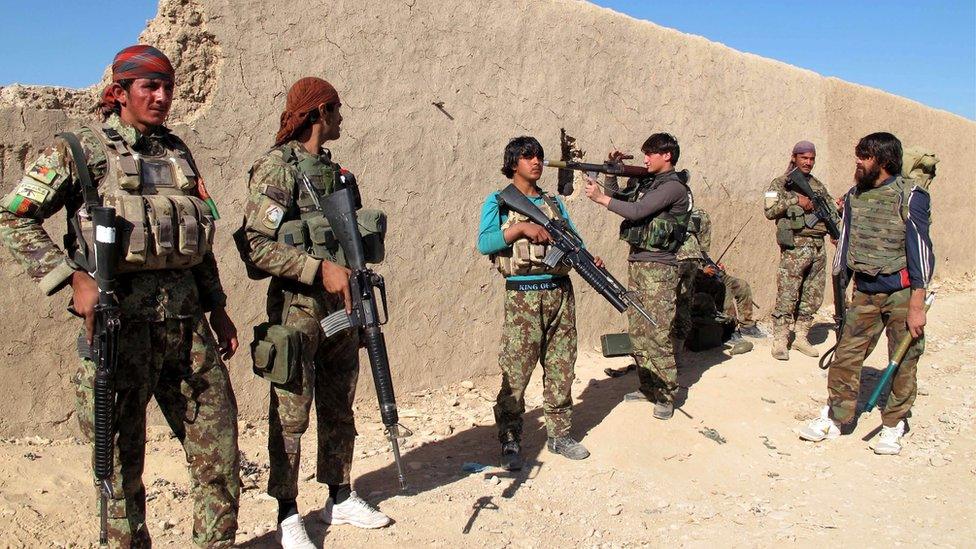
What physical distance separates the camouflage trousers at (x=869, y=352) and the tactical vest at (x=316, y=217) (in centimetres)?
293

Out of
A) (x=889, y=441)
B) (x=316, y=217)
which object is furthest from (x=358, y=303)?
(x=889, y=441)

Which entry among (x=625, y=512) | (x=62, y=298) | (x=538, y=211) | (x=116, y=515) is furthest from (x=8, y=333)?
(x=625, y=512)

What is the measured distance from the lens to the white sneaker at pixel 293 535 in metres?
2.86

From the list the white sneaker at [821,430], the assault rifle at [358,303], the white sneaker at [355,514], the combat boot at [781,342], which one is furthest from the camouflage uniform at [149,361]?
the combat boot at [781,342]

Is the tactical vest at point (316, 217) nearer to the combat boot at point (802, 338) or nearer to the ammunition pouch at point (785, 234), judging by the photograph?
the ammunition pouch at point (785, 234)

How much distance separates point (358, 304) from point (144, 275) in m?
0.72

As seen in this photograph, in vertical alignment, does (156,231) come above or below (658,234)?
above

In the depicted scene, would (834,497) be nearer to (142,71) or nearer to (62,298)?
(142,71)

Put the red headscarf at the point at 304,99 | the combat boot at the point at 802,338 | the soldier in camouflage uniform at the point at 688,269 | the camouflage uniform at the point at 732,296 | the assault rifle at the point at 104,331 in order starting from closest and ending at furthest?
the assault rifle at the point at 104,331
the red headscarf at the point at 304,99
the soldier in camouflage uniform at the point at 688,269
the combat boot at the point at 802,338
the camouflage uniform at the point at 732,296

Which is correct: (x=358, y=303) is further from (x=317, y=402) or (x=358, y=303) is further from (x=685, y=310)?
(x=685, y=310)

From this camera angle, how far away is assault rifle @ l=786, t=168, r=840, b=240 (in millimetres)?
6277

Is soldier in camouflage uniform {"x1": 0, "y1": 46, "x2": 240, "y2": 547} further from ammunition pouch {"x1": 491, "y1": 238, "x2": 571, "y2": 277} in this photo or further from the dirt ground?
ammunition pouch {"x1": 491, "y1": 238, "x2": 571, "y2": 277}

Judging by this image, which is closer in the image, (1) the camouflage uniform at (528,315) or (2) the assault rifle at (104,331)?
(2) the assault rifle at (104,331)

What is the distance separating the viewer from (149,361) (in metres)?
2.42
